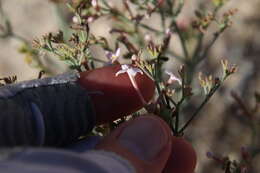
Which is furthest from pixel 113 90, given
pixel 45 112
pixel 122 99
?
pixel 45 112

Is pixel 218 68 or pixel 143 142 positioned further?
pixel 218 68

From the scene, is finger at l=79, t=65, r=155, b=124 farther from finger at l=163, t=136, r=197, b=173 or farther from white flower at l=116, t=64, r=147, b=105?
finger at l=163, t=136, r=197, b=173

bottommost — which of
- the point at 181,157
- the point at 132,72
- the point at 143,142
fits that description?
the point at 181,157

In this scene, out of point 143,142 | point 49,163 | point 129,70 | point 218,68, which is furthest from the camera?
point 218,68

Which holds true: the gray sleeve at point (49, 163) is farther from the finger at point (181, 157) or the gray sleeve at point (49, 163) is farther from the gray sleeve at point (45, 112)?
the finger at point (181, 157)

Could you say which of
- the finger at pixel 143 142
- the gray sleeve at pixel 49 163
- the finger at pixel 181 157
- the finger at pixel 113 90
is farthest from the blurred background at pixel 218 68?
the gray sleeve at pixel 49 163

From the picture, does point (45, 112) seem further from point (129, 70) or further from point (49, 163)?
point (49, 163)
